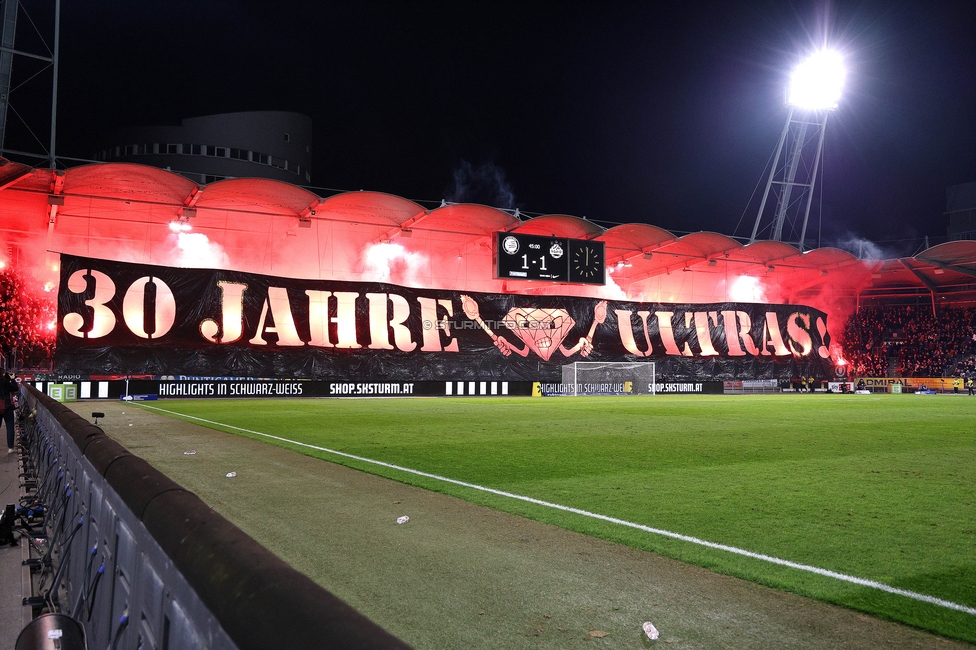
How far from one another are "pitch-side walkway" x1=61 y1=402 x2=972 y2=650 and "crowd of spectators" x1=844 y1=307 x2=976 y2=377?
51.0 meters

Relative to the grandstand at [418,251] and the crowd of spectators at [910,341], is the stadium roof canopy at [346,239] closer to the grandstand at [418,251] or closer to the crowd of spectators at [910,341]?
the grandstand at [418,251]

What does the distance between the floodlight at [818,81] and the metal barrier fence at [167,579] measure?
50.5 metres

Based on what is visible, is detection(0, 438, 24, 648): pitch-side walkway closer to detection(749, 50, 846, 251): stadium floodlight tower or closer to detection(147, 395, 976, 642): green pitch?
detection(147, 395, 976, 642): green pitch

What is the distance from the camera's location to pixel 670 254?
42719 mm

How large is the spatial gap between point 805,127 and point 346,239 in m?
32.6

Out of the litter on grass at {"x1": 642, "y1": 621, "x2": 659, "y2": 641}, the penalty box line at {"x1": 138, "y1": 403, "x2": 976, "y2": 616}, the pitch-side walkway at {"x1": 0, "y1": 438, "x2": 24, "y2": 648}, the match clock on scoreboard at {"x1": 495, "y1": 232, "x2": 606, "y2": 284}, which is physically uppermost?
the match clock on scoreboard at {"x1": 495, "y1": 232, "x2": 606, "y2": 284}

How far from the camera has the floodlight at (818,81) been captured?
1794 inches

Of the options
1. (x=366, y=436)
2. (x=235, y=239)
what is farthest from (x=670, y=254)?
(x=366, y=436)

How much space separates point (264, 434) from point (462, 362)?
77.6 ft

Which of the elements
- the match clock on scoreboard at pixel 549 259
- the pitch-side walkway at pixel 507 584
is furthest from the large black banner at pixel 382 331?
the pitch-side walkway at pixel 507 584

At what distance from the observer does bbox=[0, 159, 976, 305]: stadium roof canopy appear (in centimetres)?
3081

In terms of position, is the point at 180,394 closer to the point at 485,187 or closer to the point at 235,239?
the point at 235,239

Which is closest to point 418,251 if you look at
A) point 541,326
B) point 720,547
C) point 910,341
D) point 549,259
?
point 541,326

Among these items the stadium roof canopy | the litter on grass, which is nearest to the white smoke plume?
the stadium roof canopy
